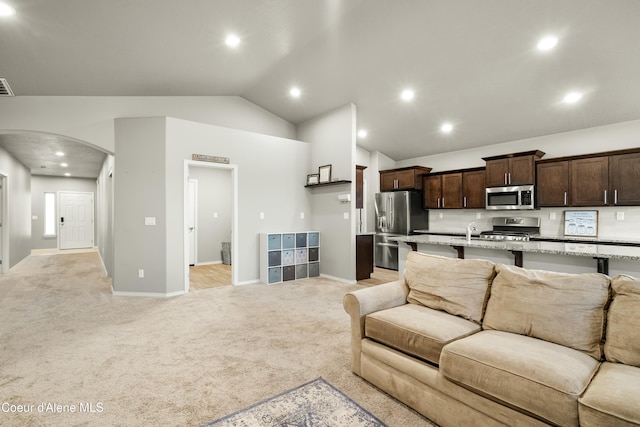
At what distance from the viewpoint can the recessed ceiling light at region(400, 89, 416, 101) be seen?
4.78 metres

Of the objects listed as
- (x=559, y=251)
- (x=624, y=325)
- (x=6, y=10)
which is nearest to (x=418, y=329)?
(x=624, y=325)

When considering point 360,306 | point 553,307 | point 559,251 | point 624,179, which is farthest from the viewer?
point 624,179

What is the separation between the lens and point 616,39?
3195 millimetres

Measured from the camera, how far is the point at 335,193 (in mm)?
5688

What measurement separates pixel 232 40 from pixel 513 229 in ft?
18.0

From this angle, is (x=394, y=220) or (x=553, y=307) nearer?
(x=553, y=307)

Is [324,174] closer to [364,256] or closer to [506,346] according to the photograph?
[364,256]

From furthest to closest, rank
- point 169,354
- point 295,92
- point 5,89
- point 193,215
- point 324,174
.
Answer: point 193,215 < point 324,174 < point 295,92 < point 5,89 < point 169,354

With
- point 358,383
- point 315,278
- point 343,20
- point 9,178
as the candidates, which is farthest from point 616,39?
point 9,178

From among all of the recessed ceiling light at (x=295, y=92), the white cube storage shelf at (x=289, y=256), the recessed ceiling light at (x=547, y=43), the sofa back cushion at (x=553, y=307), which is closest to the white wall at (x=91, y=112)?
the recessed ceiling light at (x=295, y=92)

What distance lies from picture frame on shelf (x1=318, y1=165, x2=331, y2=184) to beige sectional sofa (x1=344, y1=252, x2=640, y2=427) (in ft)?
11.5

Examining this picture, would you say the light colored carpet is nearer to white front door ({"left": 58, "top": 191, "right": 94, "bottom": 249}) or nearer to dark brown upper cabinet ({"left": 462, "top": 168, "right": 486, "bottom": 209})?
dark brown upper cabinet ({"left": 462, "top": 168, "right": 486, "bottom": 209})

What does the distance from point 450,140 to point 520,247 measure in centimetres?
346

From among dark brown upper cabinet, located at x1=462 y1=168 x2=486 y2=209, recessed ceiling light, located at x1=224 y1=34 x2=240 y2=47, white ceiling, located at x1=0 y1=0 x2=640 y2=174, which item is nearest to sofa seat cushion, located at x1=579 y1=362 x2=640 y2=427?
white ceiling, located at x1=0 y1=0 x2=640 y2=174
